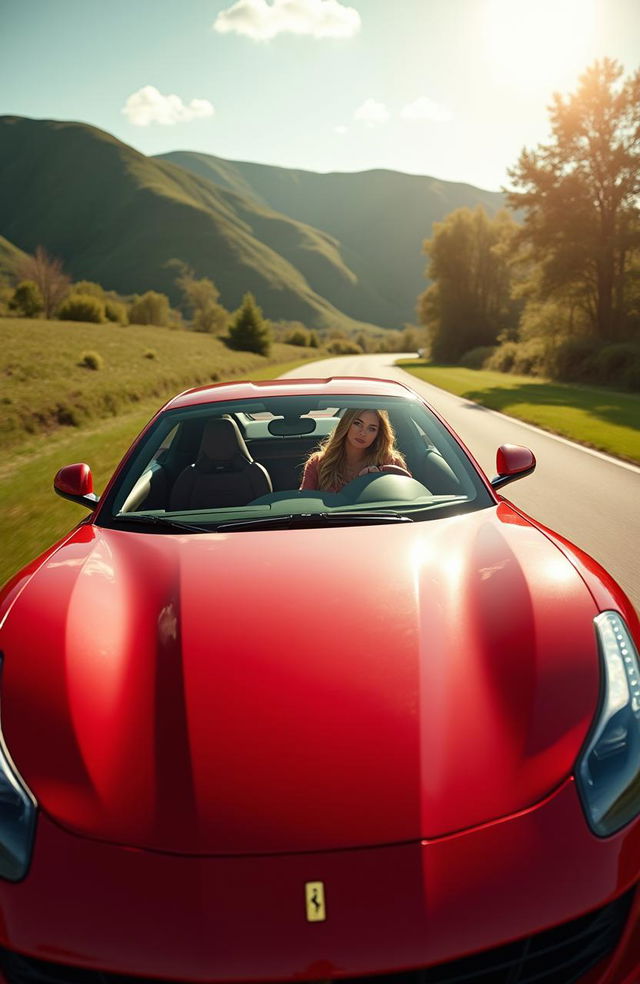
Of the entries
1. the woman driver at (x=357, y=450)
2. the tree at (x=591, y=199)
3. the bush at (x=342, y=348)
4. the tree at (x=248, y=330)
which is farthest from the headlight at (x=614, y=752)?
the bush at (x=342, y=348)

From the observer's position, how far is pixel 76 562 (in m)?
2.84

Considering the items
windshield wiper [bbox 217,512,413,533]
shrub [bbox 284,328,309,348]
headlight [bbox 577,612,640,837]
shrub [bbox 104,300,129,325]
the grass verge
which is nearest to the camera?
headlight [bbox 577,612,640,837]

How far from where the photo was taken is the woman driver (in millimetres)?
3959

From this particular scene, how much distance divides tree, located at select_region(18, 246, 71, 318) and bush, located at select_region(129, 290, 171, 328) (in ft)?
24.0

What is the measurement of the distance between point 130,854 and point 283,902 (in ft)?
1.10

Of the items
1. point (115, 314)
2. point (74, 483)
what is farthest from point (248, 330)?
point (74, 483)

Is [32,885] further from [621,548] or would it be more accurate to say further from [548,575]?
[621,548]

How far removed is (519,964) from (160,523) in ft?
6.51

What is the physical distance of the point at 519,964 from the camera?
1547 mm

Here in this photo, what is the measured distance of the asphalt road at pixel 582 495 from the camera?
611 cm

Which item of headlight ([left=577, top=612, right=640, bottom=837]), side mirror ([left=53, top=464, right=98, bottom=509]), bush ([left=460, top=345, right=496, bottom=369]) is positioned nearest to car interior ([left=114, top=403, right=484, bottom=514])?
side mirror ([left=53, top=464, right=98, bottom=509])

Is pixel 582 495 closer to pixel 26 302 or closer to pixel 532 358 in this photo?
pixel 532 358

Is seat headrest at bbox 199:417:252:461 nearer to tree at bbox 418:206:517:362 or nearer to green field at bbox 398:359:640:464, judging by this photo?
green field at bbox 398:359:640:464

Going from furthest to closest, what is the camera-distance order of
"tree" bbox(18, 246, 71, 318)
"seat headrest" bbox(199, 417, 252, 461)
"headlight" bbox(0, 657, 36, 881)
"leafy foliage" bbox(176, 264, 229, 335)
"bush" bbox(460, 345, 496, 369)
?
"leafy foliage" bbox(176, 264, 229, 335) < "tree" bbox(18, 246, 71, 318) < "bush" bbox(460, 345, 496, 369) < "seat headrest" bbox(199, 417, 252, 461) < "headlight" bbox(0, 657, 36, 881)
